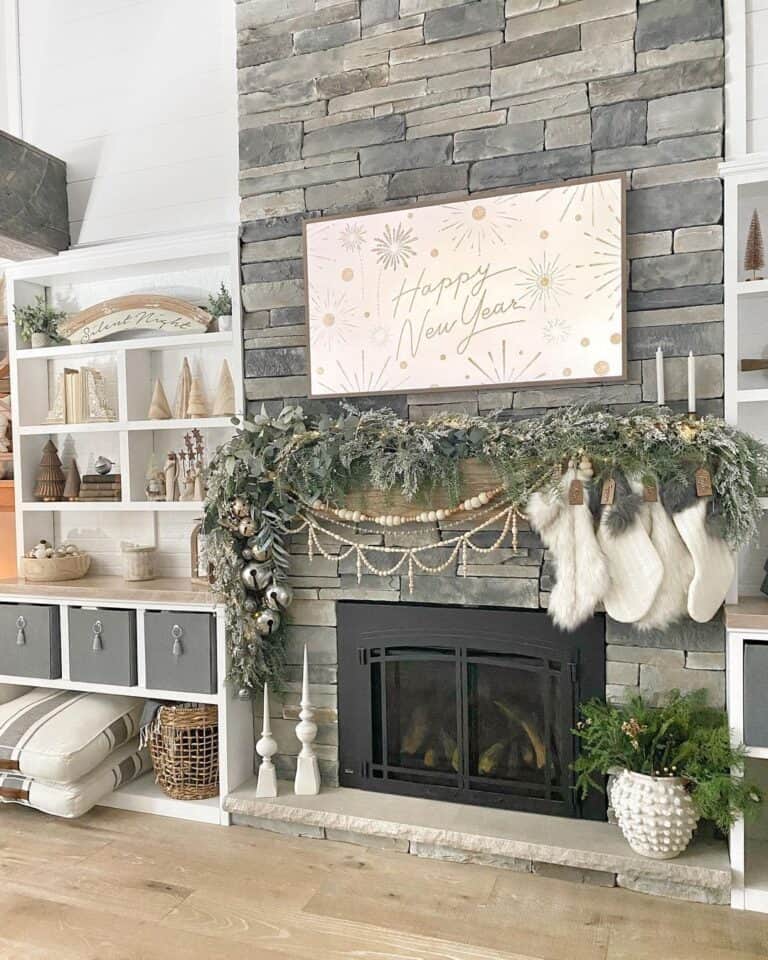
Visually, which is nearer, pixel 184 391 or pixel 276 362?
pixel 276 362

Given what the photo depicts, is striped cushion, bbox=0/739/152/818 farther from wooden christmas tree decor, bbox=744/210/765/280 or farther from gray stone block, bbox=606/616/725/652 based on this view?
wooden christmas tree decor, bbox=744/210/765/280

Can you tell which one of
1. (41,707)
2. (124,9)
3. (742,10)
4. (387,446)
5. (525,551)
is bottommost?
(41,707)

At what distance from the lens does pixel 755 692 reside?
2283 millimetres

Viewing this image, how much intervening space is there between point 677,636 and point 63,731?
2.15 m

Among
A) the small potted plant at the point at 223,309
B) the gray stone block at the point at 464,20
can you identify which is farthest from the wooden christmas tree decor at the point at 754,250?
the small potted plant at the point at 223,309

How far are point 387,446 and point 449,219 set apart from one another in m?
0.80

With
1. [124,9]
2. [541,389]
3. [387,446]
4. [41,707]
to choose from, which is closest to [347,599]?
[387,446]

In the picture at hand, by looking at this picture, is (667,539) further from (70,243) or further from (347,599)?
(70,243)

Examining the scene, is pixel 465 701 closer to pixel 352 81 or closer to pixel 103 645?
pixel 103 645

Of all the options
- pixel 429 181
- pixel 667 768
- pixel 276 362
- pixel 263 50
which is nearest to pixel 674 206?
pixel 429 181

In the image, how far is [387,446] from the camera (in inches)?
102

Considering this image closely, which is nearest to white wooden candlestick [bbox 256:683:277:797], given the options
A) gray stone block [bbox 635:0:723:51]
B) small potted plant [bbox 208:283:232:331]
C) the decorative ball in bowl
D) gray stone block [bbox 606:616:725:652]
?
the decorative ball in bowl

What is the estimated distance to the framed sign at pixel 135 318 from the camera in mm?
3199

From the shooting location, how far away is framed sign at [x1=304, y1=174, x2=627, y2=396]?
2523 mm
